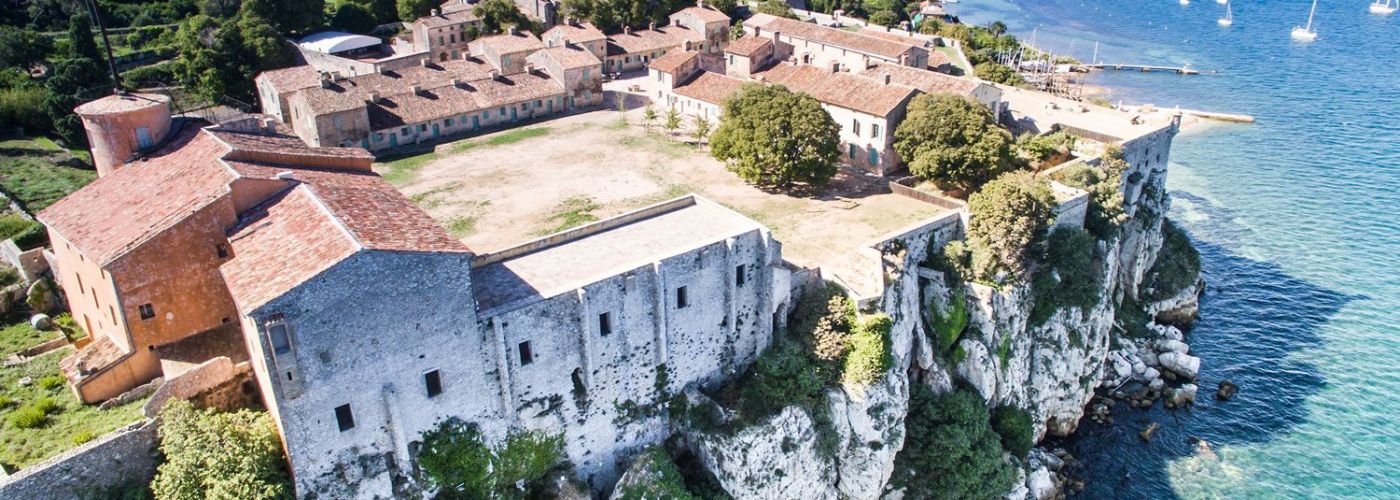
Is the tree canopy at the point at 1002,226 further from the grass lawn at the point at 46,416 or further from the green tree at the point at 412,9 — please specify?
the green tree at the point at 412,9

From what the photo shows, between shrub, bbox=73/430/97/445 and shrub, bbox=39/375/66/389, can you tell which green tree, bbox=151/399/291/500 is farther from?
shrub, bbox=39/375/66/389

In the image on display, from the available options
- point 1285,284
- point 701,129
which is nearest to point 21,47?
point 701,129

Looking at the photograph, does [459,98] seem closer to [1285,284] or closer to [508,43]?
[508,43]

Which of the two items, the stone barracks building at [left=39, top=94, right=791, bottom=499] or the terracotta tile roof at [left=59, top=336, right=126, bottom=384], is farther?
the terracotta tile roof at [left=59, top=336, right=126, bottom=384]

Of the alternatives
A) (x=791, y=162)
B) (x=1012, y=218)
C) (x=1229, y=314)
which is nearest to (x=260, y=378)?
(x=791, y=162)

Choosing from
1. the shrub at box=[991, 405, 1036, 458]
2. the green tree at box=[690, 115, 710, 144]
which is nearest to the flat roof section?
the shrub at box=[991, 405, 1036, 458]

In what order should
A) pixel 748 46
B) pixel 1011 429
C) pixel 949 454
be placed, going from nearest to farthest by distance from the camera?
pixel 949 454 < pixel 1011 429 < pixel 748 46
